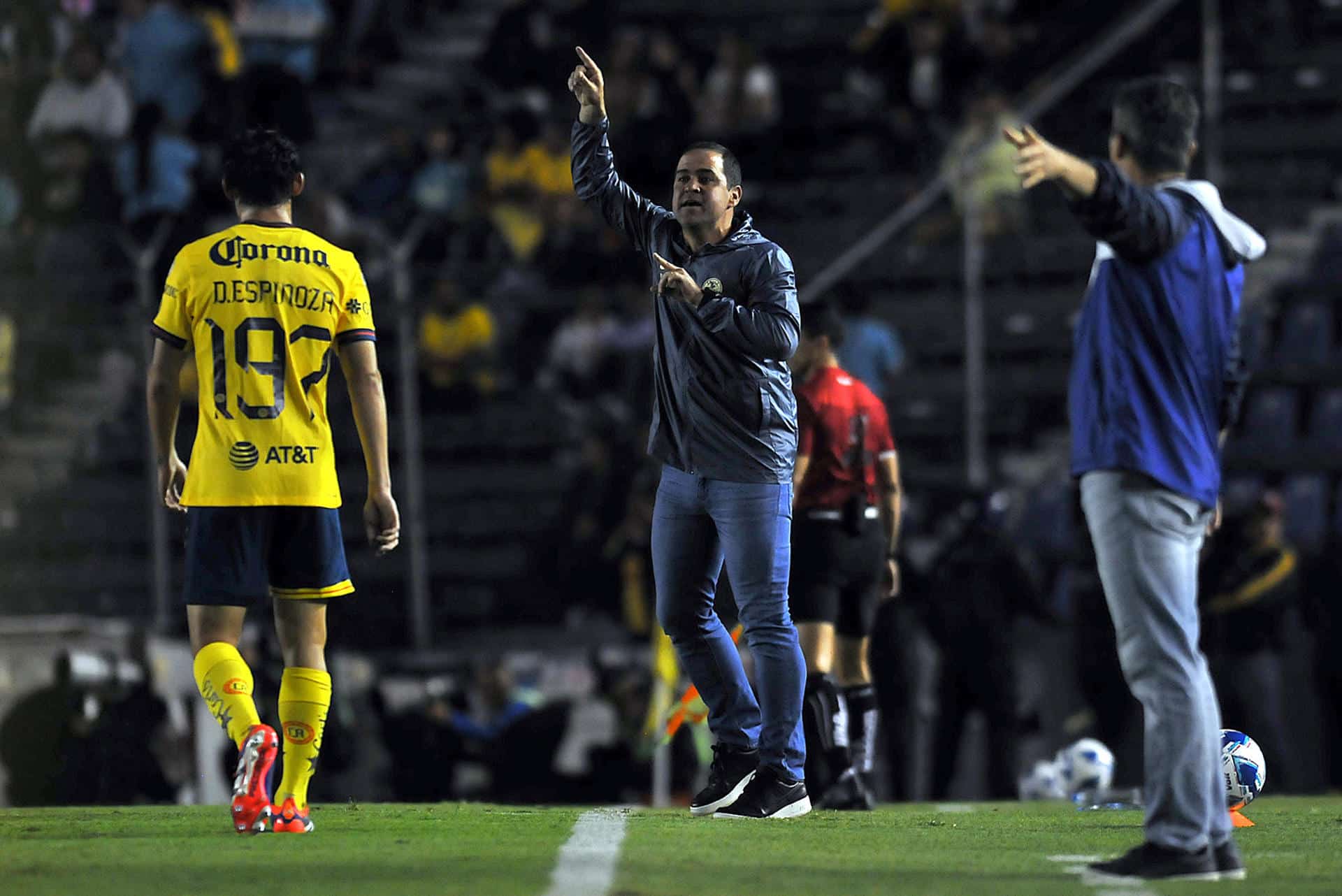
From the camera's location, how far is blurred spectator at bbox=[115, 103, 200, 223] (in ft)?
55.0

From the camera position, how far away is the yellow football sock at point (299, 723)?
6598mm

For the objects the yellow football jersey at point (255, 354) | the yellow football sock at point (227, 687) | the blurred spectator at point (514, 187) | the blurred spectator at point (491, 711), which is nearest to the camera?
the yellow football sock at point (227, 687)

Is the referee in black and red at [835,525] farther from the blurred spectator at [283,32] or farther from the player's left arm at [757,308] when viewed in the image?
the blurred spectator at [283,32]

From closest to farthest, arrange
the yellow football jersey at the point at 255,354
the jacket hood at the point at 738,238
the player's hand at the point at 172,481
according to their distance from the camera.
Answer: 1. the yellow football jersey at the point at 255,354
2. the player's hand at the point at 172,481
3. the jacket hood at the point at 738,238

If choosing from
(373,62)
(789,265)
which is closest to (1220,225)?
(789,265)

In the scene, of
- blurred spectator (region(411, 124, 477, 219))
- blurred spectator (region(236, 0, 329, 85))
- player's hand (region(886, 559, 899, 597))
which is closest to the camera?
player's hand (region(886, 559, 899, 597))

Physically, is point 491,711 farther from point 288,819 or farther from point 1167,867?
point 1167,867

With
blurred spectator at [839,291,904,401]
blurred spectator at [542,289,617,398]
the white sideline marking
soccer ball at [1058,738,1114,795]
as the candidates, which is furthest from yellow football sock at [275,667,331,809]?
blurred spectator at [542,289,617,398]

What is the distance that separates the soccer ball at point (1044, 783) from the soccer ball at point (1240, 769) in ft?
9.71

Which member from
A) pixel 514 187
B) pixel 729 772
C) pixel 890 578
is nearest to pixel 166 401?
pixel 729 772

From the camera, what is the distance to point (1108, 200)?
526 cm

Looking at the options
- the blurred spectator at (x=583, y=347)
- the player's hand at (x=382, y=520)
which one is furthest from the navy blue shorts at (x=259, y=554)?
the blurred spectator at (x=583, y=347)

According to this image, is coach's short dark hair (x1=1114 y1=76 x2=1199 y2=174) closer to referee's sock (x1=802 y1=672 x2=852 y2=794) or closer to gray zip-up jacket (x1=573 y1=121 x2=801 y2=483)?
gray zip-up jacket (x1=573 y1=121 x2=801 y2=483)

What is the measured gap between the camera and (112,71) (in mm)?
17266
